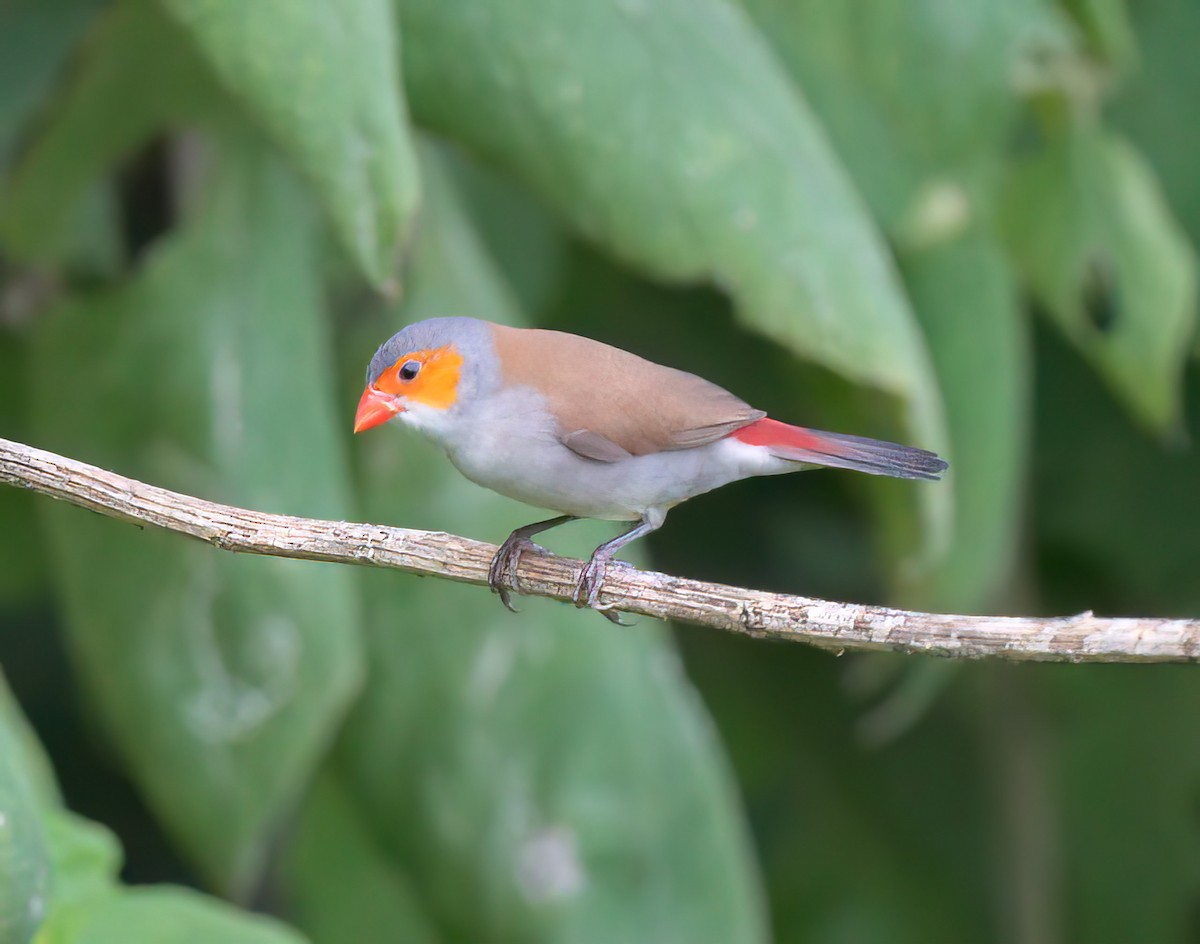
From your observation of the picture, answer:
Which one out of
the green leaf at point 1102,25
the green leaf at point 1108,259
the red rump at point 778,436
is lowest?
the red rump at point 778,436

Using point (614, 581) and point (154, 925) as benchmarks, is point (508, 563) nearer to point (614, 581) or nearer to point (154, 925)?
point (614, 581)

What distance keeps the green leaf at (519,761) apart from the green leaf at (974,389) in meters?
0.61

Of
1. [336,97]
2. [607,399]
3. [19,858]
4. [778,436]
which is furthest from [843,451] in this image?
[19,858]

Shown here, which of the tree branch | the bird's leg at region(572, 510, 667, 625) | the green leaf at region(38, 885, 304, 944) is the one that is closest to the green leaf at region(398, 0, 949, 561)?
the bird's leg at region(572, 510, 667, 625)

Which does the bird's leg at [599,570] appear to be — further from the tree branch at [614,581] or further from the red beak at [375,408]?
the red beak at [375,408]

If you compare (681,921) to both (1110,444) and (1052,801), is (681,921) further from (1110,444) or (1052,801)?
(1110,444)

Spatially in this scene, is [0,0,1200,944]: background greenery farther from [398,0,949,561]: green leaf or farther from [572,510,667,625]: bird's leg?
[572,510,667,625]: bird's leg

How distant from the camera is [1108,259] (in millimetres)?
2826

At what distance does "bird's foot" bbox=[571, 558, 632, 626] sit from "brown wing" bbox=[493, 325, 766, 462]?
0.43 feet

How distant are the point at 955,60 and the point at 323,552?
5.25 feet

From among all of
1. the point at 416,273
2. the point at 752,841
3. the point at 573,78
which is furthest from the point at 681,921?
the point at 752,841

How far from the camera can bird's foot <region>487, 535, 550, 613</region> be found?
5.92 feet

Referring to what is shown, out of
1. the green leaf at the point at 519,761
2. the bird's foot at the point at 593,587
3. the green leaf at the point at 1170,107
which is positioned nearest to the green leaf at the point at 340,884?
the green leaf at the point at 519,761

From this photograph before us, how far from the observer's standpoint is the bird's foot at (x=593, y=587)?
66.6 inches
